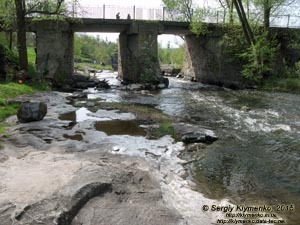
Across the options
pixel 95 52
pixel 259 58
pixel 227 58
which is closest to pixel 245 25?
pixel 259 58

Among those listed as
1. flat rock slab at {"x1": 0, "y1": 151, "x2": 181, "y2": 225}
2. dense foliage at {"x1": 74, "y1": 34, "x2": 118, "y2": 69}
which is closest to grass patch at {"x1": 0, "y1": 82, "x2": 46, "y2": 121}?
flat rock slab at {"x1": 0, "y1": 151, "x2": 181, "y2": 225}

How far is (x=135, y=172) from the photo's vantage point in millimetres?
7645

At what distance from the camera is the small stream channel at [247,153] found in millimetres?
7281

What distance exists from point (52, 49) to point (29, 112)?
15.8 m

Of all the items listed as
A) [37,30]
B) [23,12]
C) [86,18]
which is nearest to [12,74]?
[23,12]

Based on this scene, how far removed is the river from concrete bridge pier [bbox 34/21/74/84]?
37.8 feet

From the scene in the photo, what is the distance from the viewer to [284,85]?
2770cm

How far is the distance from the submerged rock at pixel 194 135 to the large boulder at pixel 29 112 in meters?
5.12

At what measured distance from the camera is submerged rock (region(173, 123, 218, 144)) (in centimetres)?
1097

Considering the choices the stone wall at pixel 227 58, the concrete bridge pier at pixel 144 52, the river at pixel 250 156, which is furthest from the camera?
the stone wall at pixel 227 58

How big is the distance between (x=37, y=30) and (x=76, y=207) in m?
23.8

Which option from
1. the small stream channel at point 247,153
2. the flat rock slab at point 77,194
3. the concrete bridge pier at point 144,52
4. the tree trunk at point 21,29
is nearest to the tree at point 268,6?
the concrete bridge pier at point 144,52

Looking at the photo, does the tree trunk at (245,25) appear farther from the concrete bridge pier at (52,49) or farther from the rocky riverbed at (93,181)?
the rocky riverbed at (93,181)

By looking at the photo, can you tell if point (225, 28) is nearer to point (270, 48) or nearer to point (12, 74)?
point (270, 48)
